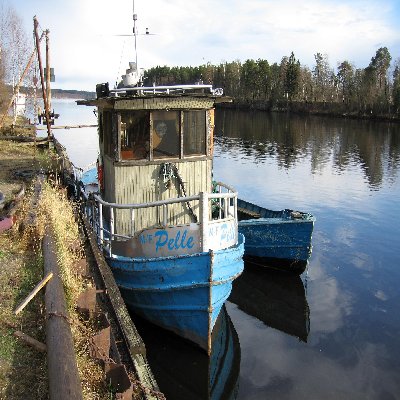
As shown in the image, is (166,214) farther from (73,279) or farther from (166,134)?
(73,279)

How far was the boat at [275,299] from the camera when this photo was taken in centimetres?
1091

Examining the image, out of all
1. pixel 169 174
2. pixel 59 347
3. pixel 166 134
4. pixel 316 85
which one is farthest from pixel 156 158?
pixel 316 85

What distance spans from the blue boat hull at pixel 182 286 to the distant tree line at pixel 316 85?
71.4 metres

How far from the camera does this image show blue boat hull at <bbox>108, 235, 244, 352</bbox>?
315 inches

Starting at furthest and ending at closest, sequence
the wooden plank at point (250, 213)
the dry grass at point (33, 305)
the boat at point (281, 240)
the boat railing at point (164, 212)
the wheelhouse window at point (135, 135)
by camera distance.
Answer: the wooden plank at point (250, 213) < the boat at point (281, 240) < the wheelhouse window at point (135, 135) < the boat railing at point (164, 212) < the dry grass at point (33, 305)

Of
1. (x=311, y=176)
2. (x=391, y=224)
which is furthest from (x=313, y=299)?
(x=311, y=176)

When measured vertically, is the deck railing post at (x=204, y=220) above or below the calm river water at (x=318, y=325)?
above

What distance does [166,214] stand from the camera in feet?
28.8

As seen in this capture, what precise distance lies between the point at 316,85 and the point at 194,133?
329 ft

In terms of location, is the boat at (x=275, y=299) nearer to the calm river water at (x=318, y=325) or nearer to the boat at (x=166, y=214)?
the calm river water at (x=318, y=325)

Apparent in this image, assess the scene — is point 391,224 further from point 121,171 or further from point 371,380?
point 121,171

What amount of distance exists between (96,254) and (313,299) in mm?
6639

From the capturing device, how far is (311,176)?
29.7 m

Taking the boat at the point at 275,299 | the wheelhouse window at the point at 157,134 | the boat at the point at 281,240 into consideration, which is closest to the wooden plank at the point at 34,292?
the wheelhouse window at the point at 157,134
